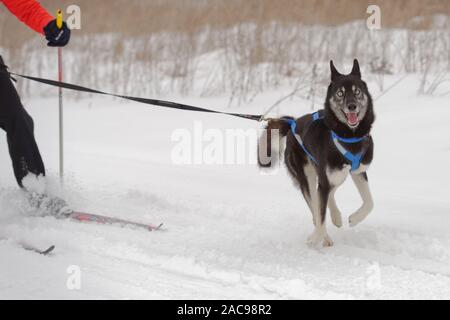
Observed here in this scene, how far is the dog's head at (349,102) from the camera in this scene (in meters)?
2.61

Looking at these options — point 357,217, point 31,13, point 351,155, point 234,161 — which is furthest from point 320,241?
point 234,161

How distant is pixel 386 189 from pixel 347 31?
4209 millimetres

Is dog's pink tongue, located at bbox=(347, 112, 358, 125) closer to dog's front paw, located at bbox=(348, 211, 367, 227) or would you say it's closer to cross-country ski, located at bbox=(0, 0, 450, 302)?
cross-country ski, located at bbox=(0, 0, 450, 302)

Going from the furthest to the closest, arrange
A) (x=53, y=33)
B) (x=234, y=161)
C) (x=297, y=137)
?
(x=234, y=161) < (x=53, y=33) < (x=297, y=137)

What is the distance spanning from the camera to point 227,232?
10.0 ft

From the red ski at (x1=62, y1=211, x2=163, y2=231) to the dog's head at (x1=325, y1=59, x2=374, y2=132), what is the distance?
3.70 feet

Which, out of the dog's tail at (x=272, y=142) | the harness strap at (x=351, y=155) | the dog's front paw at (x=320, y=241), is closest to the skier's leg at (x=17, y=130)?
the dog's tail at (x=272, y=142)

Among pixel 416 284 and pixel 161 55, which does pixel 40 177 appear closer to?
pixel 416 284

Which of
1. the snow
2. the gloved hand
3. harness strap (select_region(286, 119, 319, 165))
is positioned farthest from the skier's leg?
harness strap (select_region(286, 119, 319, 165))

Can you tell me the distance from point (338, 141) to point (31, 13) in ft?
6.40

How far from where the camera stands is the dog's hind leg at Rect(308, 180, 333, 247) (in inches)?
108

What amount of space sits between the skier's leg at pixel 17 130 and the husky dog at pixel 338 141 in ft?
4.95

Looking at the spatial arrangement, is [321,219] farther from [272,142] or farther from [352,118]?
[272,142]
